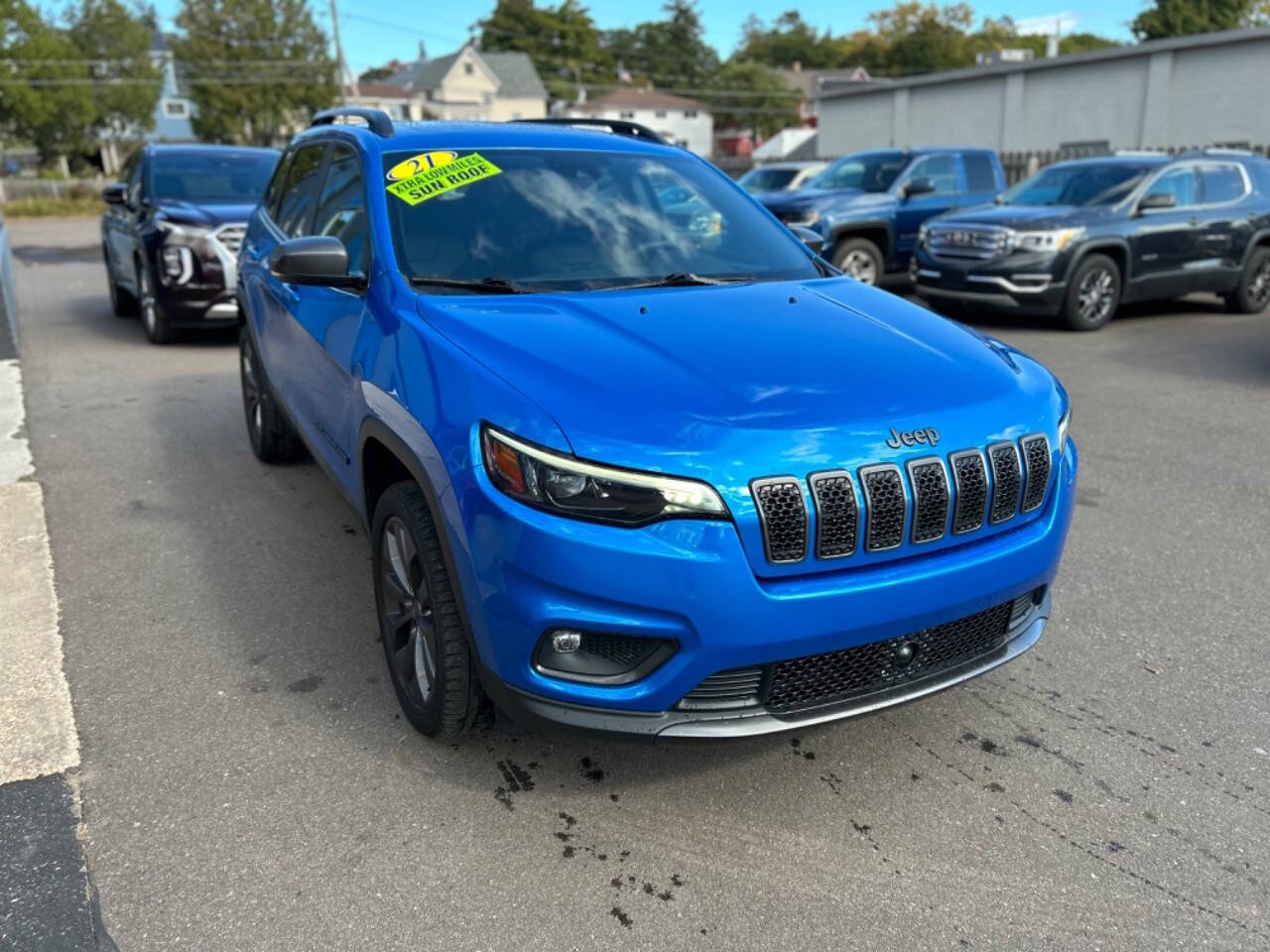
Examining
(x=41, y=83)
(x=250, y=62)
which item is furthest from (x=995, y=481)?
(x=250, y=62)

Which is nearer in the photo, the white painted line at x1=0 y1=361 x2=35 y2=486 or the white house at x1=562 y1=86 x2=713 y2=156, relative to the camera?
the white painted line at x1=0 y1=361 x2=35 y2=486

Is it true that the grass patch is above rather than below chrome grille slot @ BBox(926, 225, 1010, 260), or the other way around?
above

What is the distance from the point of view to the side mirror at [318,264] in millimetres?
3420

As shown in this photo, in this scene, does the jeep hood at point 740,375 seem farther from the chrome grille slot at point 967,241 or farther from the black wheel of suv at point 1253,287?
the black wheel of suv at point 1253,287

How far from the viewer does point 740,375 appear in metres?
2.71

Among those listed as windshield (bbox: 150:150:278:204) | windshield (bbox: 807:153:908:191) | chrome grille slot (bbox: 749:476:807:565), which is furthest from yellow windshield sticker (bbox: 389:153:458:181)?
windshield (bbox: 807:153:908:191)

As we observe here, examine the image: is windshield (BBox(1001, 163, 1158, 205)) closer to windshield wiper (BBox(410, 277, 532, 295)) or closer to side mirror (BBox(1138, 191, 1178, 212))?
side mirror (BBox(1138, 191, 1178, 212))

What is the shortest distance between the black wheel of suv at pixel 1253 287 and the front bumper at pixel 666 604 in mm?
10317

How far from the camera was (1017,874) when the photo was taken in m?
2.56

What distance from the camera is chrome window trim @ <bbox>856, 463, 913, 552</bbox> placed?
2457 mm

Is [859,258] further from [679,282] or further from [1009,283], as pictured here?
[679,282]

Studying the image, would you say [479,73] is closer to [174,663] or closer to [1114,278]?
[1114,278]

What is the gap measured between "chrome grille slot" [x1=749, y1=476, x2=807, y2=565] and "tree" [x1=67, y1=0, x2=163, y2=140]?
69543mm

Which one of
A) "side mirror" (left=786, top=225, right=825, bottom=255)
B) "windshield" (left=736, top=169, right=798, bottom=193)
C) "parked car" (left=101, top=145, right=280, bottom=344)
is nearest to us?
"side mirror" (left=786, top=225, right=825, bottom=255)
